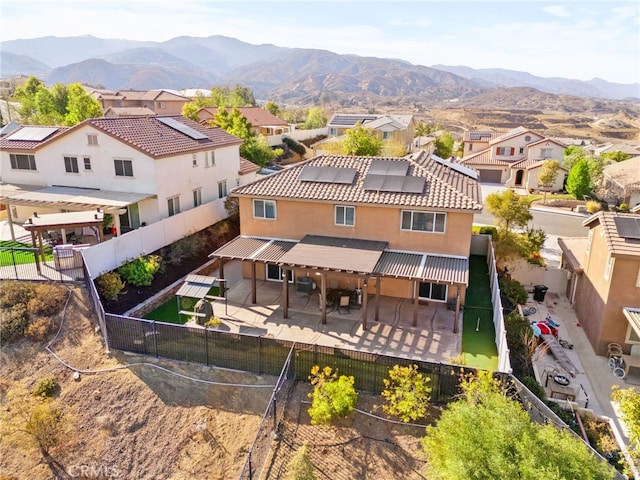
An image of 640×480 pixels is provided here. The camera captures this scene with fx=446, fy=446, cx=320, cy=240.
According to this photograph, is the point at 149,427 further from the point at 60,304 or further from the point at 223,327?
the point at 60,304

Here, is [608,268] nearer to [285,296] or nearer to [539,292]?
[539,292]

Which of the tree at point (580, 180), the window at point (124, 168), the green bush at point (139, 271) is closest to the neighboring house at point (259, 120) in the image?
the window at point (124, 168)

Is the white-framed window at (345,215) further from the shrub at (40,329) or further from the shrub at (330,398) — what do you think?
the shrub at (40,329)

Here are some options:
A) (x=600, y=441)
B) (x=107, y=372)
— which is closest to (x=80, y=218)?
(x=107, y=372)

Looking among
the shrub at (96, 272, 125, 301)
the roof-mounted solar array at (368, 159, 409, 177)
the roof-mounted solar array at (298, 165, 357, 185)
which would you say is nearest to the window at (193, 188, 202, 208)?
the roof-mounted solar array at (298, 165, 357, 185)

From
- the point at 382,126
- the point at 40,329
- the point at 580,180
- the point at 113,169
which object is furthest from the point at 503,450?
the point at 382,126

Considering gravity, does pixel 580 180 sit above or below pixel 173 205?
below

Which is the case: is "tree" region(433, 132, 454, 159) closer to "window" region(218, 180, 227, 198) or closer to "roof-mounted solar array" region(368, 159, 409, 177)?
"window" region(218, 180, 227, 198)
